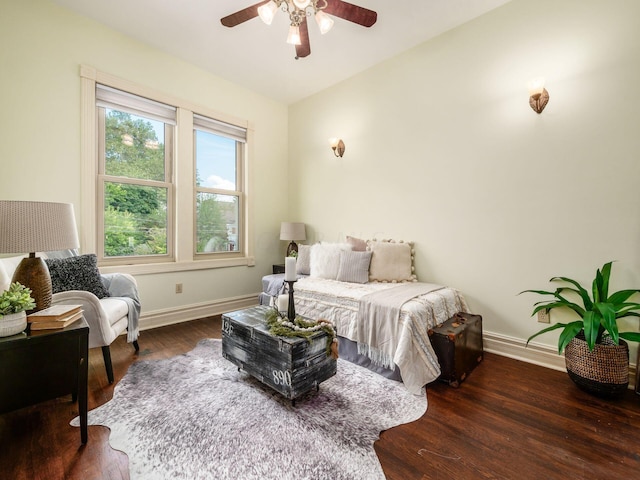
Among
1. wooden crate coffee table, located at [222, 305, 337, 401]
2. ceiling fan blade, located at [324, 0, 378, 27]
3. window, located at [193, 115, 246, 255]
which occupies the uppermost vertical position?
ceiling fan blade, located at [324, 0, 378, 27]

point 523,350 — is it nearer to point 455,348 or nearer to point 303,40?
point 455,348

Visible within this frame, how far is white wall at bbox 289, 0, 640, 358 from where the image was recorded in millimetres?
2012

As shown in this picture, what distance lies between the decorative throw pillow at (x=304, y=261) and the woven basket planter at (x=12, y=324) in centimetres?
238

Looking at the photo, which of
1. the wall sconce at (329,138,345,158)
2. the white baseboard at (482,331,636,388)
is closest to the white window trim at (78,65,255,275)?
the wall sconce at (329,138,345,158)

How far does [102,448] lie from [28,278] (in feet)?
3.02

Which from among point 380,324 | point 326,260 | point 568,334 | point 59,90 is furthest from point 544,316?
Result: point 59,90

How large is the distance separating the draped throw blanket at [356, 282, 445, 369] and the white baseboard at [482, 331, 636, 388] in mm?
791

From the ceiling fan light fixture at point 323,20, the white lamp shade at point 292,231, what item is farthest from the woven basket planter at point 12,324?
the white lamp shade at point 292,231

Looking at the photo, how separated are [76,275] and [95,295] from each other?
22 centimetres

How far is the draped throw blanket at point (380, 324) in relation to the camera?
2.05 m

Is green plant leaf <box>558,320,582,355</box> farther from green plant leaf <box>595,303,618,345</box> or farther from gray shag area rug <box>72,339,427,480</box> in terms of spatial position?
gray shag area rug <box>72,339,427,480</box>

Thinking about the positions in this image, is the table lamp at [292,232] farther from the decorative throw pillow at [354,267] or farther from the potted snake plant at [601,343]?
the potted snake plant at [601,343]

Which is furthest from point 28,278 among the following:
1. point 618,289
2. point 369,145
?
point 618,289

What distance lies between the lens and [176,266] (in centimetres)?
325
